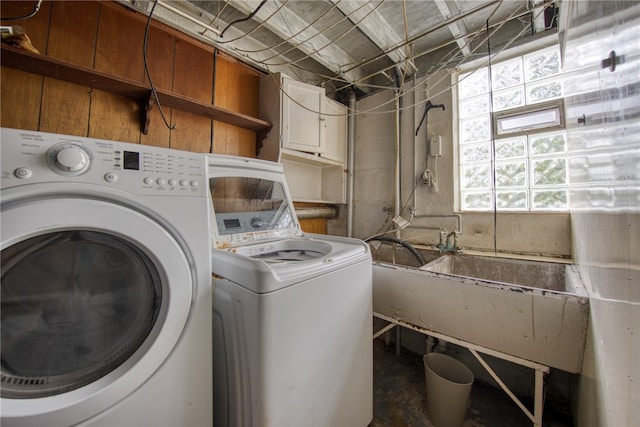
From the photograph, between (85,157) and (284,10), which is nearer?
(85,157)

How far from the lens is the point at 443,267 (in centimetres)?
167

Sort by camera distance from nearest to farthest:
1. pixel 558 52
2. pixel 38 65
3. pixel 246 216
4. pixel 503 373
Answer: pixel 38 65
pixel 246 216
pixel 503 373
pixel 558 52

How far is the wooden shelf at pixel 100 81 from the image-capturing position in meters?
1.05

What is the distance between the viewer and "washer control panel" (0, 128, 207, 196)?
0.52 metres

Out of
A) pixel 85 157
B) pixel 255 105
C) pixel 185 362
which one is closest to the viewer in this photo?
pixel 85 157

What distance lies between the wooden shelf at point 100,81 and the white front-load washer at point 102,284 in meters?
0.92

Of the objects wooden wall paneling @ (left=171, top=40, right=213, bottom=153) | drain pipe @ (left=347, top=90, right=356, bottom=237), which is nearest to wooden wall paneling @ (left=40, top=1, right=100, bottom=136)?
wooden wall paneling @ (left=171, top=40, right=213, bottom=153)

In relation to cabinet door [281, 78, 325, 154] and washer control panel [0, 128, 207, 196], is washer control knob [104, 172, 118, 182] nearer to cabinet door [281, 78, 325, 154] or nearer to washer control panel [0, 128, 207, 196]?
washer control panel [0, 128, 207, 196]

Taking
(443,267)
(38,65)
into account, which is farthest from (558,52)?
(38,65)

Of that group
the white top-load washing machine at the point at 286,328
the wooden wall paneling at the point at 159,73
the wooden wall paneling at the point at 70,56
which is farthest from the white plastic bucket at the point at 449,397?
the wooden wall paneling at the point at 70,56

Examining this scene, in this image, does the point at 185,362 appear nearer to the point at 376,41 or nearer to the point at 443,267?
the point at 443,267

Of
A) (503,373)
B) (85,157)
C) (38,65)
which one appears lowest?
(503,373)

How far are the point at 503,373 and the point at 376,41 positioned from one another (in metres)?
2.46

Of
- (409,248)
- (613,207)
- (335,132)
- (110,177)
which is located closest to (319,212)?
(335,132)
